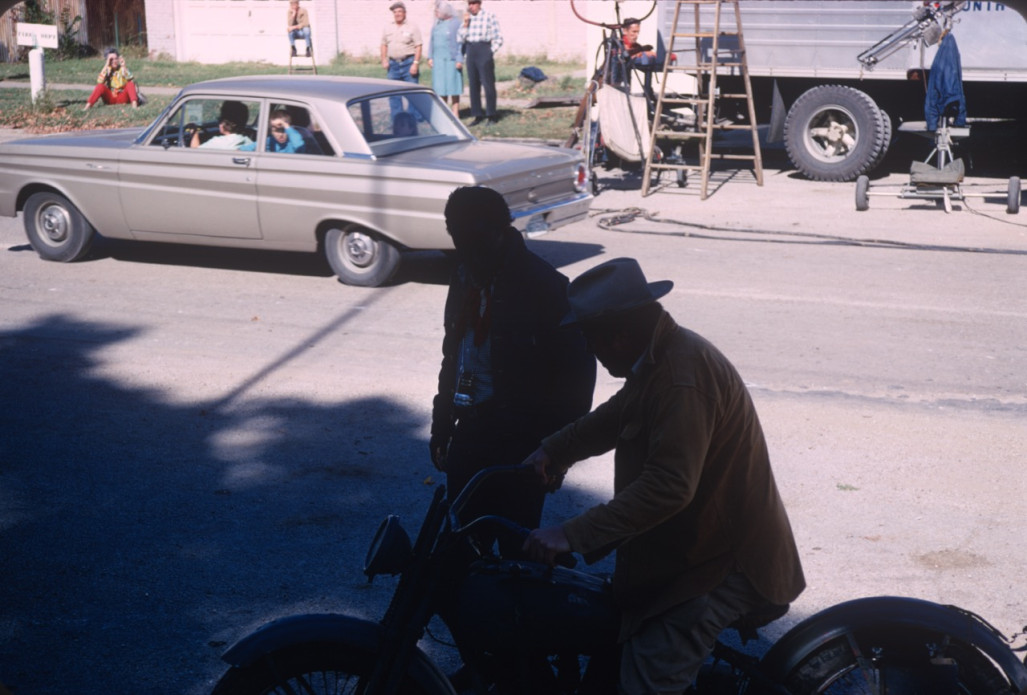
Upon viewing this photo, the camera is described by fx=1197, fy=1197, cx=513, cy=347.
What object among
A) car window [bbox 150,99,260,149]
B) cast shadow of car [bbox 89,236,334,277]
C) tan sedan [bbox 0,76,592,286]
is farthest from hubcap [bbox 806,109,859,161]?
car window [bbox 150,99,260,149]

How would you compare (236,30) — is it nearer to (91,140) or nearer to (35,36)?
(35,36)

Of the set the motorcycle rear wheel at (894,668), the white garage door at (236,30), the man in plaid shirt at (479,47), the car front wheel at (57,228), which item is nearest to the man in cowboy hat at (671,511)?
the motorcycle rear wheel at (894,668)

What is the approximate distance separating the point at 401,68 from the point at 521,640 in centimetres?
1769

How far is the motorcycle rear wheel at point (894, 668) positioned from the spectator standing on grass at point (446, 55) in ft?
56.9

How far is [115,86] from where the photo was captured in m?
24.4

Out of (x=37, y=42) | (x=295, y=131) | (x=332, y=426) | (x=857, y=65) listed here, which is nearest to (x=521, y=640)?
(x=332, y=426)

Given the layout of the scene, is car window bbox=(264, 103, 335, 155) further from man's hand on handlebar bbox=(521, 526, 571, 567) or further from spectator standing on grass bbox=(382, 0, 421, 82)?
spectator standing on grass bbox=(382, 0, 421, 82)

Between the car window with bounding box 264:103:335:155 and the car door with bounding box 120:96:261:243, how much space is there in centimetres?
22

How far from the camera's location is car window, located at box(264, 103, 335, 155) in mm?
10164

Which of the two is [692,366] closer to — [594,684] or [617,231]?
[594,684]

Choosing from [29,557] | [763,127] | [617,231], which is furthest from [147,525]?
[763,127]

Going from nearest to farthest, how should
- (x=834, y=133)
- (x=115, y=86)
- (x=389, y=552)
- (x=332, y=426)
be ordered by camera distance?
(x=389, y=552), (x=332, y=426), (x=834, y=133), (x=115, y=86)

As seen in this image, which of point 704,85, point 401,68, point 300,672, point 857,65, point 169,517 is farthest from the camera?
point 401,68

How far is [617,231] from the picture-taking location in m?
12.6
